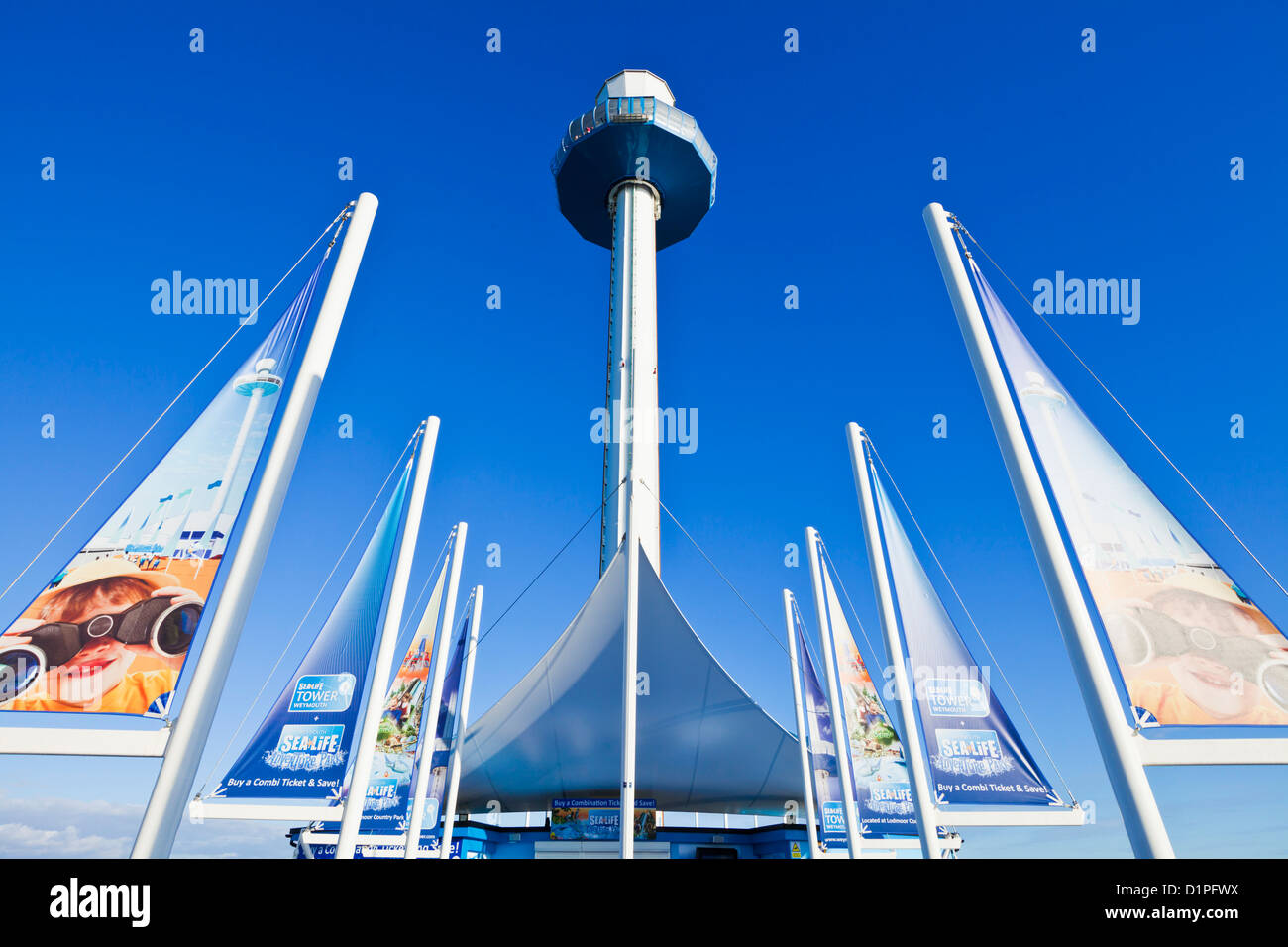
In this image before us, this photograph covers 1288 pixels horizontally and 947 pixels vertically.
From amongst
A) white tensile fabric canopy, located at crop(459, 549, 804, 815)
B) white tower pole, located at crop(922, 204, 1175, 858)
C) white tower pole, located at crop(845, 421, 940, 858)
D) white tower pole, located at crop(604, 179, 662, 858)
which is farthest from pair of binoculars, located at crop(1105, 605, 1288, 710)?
white tower pole, located at crop(604, 179, 662, 858)

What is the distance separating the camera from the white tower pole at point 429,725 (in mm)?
12508

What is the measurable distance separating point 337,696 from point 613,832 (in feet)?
45.3

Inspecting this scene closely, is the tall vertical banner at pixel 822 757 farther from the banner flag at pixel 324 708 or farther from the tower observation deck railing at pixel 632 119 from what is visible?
the tower observation deck railing at pixel 632 119

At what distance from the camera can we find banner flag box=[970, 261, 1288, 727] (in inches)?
194

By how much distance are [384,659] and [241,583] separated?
5.56 m

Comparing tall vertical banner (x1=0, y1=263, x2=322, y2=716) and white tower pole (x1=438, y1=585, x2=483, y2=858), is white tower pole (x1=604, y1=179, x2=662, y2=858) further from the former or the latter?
tall vertical banner (x1=0, y1=263, x2=322, y2=716)

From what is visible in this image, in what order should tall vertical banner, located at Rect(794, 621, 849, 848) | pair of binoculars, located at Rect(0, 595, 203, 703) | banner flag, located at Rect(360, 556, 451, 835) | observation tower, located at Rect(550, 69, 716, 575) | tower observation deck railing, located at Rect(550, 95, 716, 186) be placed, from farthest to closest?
tower observation deck railing, located at Rect(550, 95, 716, 186)
observation tower, located at Rect(550, 69, 716, 575)
tall vertical banner, located at Rect(794, 621, 849, 848)
banner flag, located at Rect(360, 556, 451, 835)
pair of binoculars, located at Rect(0, 595, 203, 703)

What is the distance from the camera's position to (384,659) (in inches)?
414

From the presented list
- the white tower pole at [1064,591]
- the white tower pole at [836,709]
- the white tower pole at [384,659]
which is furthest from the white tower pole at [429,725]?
the white tower pole at [1064,591]

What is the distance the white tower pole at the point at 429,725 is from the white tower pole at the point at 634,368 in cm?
1096

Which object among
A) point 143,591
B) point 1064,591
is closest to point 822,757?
point 1064,591

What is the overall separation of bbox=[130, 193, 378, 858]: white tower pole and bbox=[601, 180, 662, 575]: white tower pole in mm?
17848
